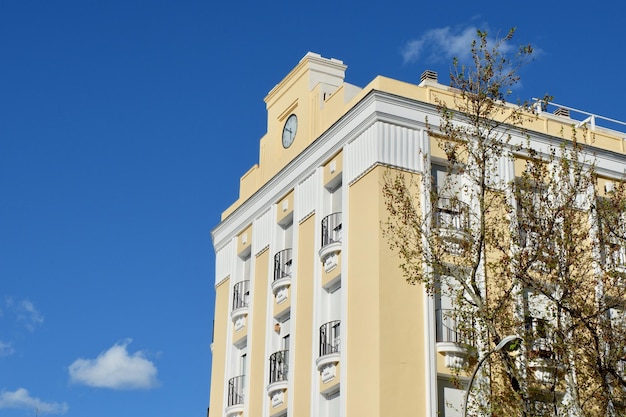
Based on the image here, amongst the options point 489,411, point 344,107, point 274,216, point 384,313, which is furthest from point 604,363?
point 274,216

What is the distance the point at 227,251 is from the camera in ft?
134

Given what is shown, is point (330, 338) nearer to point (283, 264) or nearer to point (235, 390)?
point (283, 264)

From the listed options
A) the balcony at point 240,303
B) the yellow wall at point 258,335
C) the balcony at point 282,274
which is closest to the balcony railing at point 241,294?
the balcony at point 240,303

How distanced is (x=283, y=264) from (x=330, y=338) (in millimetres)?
4951

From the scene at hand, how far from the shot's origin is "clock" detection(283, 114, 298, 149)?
37531mm

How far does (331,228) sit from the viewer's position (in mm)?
33312

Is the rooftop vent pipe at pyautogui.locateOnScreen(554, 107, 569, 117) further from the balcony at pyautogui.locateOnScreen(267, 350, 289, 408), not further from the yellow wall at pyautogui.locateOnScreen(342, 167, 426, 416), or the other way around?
the balcony at pyautogui.locateOnScreen(267, 350, 289, 408)

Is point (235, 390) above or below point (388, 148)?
below

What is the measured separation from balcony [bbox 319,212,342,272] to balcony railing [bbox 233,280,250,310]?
19.9ft

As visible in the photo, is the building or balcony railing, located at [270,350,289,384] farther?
balcony railing, located at [270,350,289,384]

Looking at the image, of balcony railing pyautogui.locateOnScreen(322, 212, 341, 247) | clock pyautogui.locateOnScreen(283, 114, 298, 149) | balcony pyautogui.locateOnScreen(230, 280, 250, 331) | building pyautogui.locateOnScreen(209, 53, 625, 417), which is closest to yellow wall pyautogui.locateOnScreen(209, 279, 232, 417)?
building pyautogui.locateOnScreen(209, 53, 625, 417)

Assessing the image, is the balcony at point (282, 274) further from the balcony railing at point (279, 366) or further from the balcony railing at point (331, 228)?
the balcony railing at point (331, 228)

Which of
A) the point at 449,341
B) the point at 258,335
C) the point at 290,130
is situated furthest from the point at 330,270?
the point at 290,130

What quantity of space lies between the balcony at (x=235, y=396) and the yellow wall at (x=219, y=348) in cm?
56
